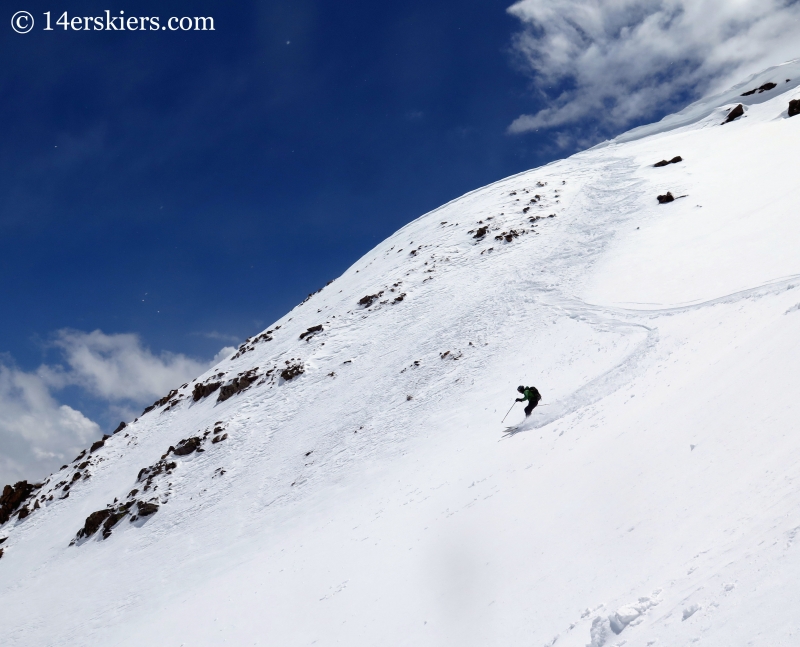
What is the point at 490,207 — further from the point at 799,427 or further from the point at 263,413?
the point at 799,427

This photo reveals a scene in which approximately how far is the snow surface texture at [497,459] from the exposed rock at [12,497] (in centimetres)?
203

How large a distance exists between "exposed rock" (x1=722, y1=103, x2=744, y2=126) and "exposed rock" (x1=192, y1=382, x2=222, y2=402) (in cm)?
5344

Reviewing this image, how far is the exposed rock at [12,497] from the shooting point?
34.4 metres

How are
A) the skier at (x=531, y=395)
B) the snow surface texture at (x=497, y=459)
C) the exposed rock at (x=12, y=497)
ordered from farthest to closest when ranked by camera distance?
the exposed rock at (x=12, y=497)
the skier at (x=531, y=395)
the snow surface texture at (x=497, y=459)

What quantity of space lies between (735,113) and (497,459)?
173ft

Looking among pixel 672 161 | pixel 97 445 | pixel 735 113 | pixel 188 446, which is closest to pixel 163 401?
pixel 97 445

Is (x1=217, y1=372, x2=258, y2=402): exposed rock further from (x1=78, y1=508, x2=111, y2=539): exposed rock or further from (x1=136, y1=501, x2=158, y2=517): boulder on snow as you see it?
(x1=78, y1=508, x2=111, y2=539): exposed rock

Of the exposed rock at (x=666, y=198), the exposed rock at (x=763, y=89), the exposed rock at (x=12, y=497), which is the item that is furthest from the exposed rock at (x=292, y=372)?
the exposed rock at (x=763, y=89)

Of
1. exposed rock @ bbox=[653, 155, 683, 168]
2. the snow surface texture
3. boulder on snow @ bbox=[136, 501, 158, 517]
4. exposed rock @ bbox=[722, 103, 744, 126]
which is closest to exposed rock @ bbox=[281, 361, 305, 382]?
the snow surface texture

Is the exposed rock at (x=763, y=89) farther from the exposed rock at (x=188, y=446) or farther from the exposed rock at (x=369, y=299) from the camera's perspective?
the exposed rock at (x=188, y=446)

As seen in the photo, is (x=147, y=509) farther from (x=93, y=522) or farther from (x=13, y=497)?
(x=13, y=497)

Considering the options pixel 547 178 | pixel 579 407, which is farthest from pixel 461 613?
pixel 547 178

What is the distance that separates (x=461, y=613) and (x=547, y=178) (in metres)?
46.7

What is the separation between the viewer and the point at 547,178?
48.8m
